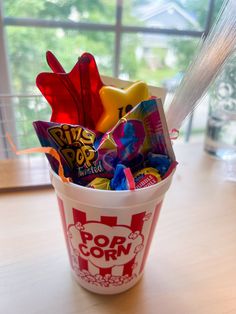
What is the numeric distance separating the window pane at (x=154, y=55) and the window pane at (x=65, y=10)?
109 mm

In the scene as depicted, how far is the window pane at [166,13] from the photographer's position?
0.95 metres

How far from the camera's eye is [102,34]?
97 cm

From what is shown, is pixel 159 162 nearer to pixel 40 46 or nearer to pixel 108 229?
pixel 108 229

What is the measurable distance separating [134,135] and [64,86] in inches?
3.7

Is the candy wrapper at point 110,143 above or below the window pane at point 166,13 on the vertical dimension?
below

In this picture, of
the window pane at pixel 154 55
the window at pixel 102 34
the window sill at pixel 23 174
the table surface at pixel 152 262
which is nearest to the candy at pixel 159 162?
the table surface at pixel 152 262

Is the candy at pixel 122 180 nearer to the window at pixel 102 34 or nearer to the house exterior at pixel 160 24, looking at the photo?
the window at pixel 102 34

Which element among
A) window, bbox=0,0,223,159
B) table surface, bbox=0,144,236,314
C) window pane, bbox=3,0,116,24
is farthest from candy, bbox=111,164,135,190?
window pane, bbox=3,0,116,24

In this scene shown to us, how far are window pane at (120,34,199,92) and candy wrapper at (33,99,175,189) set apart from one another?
751 mm

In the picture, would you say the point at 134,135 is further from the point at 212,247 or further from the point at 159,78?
the point at 159,78

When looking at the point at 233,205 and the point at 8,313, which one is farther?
the point at 233,205

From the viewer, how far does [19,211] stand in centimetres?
47

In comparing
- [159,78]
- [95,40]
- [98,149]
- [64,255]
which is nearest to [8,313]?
[64,255]

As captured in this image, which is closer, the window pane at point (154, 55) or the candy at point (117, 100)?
the candy at point (117, 100)
